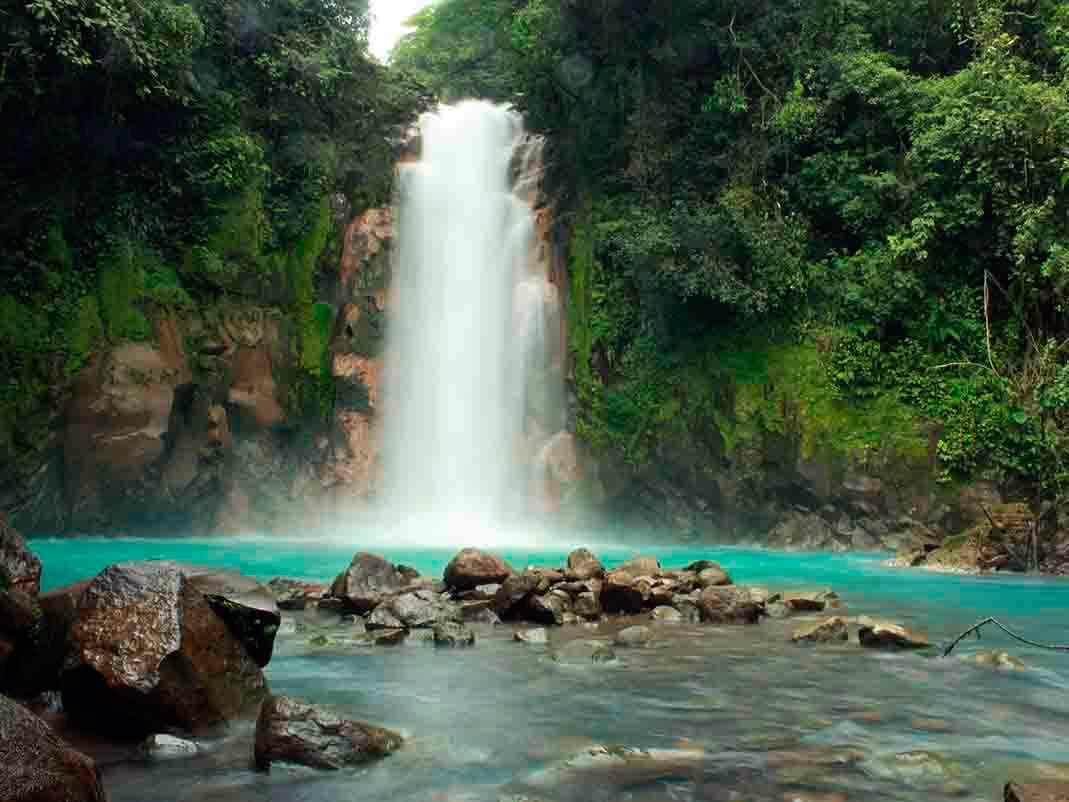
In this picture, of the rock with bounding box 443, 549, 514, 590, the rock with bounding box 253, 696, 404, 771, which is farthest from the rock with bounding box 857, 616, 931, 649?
the rock with bounding box 253, 696, 404, 771

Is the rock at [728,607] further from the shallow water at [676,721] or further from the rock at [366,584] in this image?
the rock at [366,584]

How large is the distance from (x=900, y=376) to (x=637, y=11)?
10723 mm

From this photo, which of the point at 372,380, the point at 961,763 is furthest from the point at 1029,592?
the point at 372,380

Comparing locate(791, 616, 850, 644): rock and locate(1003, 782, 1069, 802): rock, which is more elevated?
locate(1003, 782, 1069, 802): rock

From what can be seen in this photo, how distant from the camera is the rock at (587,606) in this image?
852 centimetres

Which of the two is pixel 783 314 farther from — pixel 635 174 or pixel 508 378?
pixel 508 378

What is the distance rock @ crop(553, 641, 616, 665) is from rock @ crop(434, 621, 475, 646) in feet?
2.65

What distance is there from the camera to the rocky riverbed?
3.86m

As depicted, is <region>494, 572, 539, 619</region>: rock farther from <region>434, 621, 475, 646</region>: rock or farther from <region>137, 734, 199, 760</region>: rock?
<region>137, 734, 199, 760</region>: rock

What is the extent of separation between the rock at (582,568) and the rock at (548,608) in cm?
78

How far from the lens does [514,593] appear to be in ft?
28.0

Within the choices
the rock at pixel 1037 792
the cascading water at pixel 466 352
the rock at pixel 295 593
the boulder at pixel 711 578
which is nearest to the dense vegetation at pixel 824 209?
the cascading water at pixel 466 352

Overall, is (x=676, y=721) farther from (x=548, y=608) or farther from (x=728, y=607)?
(x=728, y=607)

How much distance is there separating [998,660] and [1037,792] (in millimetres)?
3716
